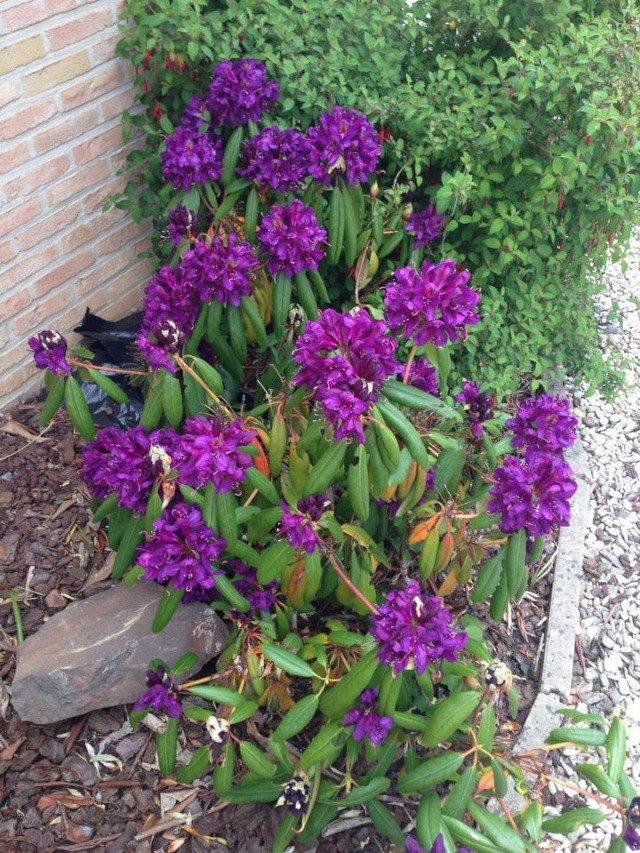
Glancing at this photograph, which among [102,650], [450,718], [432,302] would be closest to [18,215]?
[102,650]

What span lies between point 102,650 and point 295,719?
58 centimetres

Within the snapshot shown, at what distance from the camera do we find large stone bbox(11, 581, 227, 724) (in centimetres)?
199

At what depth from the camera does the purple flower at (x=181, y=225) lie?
2.37 metres

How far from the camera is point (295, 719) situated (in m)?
Answer: 1.75

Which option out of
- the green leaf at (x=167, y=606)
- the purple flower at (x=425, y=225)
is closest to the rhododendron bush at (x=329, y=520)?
the green leaf at (x=167, y=606)

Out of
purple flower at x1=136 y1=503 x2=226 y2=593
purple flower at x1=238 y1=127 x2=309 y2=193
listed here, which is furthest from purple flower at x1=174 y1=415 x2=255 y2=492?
purple flower at x1=238 y1=127 x2=309 y2=193

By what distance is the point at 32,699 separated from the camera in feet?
6.54

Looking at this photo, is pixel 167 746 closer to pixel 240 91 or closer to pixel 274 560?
pixel 274 560

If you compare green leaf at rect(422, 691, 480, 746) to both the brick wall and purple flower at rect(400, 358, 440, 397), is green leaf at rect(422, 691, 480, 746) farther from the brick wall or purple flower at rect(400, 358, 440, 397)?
the brick wall

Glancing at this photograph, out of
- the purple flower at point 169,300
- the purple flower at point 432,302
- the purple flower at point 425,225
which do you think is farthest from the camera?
the purple flower at point 425,225

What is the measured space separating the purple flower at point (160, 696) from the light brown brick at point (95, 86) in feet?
6.56

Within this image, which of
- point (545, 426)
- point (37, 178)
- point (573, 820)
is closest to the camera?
point (573, 820)

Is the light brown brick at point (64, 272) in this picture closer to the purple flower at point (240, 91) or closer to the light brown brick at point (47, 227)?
the light brown brick at point (47, 227)

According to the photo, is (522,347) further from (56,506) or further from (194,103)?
(56,506)
